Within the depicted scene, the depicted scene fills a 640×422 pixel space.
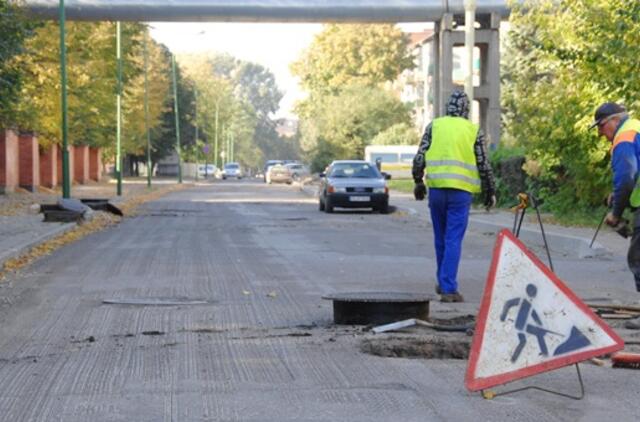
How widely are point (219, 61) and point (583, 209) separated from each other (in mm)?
171166

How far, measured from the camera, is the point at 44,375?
22.3ft

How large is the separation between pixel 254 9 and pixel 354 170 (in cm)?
542

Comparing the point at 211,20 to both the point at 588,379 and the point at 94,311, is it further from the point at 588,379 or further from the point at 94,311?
the point at 588,379

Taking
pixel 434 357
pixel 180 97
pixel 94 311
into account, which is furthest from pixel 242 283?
pixel 180 97

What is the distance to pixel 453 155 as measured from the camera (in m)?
10.4

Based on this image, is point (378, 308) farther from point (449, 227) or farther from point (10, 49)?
point (10, 49)

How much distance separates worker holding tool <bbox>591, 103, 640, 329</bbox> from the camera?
7.99 metres

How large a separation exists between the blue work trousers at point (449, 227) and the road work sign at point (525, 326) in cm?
409

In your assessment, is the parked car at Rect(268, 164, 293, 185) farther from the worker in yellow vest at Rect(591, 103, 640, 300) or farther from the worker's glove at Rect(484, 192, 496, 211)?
the worker in yellow vest at Rect(591, 103, 640, 300)

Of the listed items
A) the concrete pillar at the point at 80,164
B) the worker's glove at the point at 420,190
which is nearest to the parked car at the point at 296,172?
the concrete pillar at the point at 80,164

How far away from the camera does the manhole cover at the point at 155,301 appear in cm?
1006

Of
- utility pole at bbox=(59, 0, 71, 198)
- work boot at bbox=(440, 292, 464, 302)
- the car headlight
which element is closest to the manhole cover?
work boot at bbox=(440, 292, 464, 302)

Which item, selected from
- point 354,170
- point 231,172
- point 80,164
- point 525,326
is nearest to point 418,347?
point 525,326

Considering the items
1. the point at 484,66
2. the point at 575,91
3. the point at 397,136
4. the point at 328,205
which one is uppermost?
the point at 484,66
